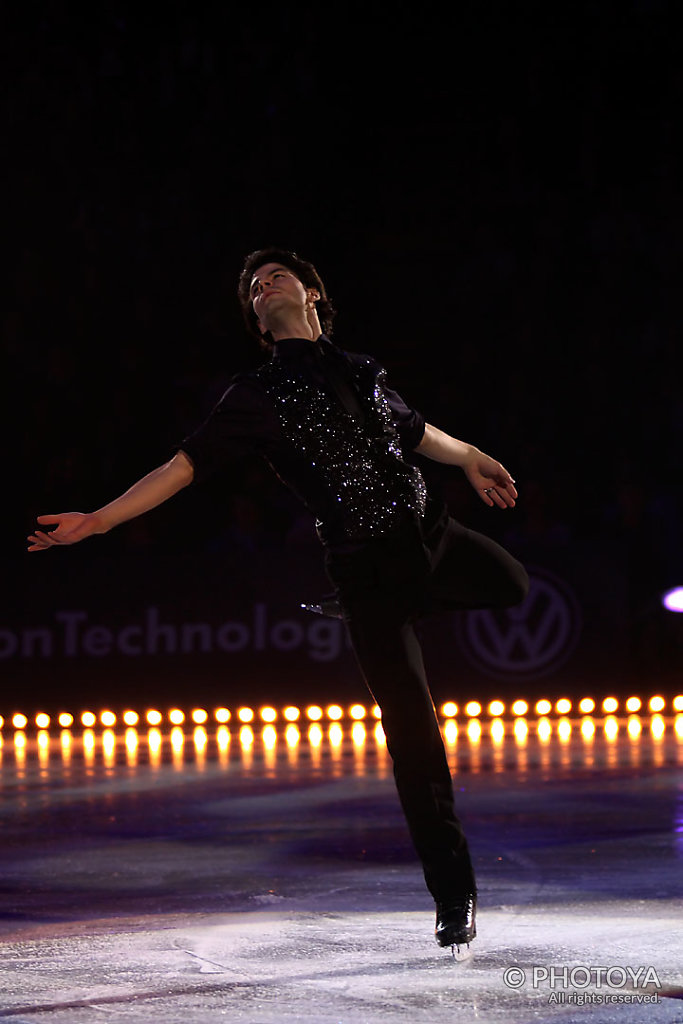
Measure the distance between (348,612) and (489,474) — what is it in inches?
26.4

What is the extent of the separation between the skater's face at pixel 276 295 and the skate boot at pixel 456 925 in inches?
68.7

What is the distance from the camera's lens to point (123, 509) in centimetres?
382

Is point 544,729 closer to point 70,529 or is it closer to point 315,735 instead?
point 315,735

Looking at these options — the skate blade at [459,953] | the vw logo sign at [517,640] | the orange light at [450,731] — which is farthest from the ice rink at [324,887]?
the vw logo sign at [517,640]

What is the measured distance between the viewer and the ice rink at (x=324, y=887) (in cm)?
330

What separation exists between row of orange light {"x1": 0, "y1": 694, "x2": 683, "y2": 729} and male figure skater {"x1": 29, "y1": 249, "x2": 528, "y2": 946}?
19.3ft

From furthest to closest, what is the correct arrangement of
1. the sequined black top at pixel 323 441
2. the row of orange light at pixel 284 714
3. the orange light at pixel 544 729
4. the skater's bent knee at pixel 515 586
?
the row of orange light at pixel 284 714 → the orange light at pixel 544 729 → the skater's bent knee at pixel 515 586 → the sequined black top at pixel 323 441

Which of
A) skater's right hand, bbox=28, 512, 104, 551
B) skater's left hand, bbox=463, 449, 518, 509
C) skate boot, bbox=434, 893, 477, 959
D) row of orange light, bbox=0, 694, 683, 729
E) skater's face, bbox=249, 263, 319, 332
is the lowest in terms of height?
skate boot, bbox=434, 893, 477, 959

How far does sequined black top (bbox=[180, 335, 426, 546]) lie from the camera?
3941 mm

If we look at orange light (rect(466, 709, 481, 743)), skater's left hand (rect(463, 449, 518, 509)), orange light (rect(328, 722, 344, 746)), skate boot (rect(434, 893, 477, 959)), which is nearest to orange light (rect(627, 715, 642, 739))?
orange light (rect(466, 709, 481, 743))

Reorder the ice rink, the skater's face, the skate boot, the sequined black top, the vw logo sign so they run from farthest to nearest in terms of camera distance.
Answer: the vw logo sign
the skater's face
the sequined black top
the skate boot
the ice rink

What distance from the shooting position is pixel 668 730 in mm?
A: 9500

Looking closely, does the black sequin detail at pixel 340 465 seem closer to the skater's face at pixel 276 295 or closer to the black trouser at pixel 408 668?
the black trouser at pixel 408 668

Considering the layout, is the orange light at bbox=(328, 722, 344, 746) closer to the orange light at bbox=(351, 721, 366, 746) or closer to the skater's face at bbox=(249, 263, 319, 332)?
the orange light at bbox=(351, 721, 366, 746)
